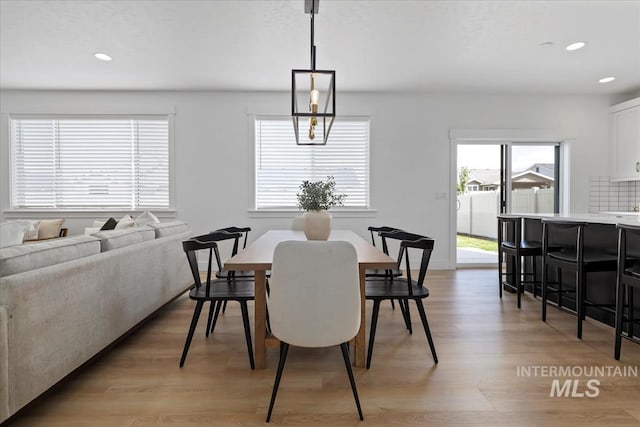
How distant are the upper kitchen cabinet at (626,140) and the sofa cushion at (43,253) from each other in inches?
250

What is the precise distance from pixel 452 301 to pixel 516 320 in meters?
0.66

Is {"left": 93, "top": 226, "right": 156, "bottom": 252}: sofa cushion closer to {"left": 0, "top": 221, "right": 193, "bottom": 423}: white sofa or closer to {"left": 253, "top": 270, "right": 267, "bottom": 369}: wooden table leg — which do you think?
{"left": 0, "top": 221, "right": 193, "bottom": 423}: white sofa

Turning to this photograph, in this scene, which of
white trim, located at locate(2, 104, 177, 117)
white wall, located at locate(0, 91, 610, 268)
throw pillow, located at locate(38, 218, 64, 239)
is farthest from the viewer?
white wall, located at locate(0, 91, 610, 268)

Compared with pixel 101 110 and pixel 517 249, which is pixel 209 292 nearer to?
pixel 517 249

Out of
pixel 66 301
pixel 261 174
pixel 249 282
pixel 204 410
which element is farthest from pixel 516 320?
pixel 261 174

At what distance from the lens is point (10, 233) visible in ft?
→ 7.99

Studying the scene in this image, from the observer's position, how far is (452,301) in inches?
141

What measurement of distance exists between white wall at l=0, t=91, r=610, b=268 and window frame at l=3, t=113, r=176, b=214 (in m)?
0.07

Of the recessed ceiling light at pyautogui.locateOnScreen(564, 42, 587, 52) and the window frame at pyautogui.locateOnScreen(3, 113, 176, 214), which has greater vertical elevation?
the recessed ceiling light at pyautogui.locateOnScreen(564, 42, 587, 52)

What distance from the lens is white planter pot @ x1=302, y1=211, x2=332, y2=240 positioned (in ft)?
8.46

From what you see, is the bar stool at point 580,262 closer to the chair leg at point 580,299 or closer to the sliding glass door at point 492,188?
the chair leg at point 580,299

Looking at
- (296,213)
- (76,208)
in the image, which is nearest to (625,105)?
(296,213)

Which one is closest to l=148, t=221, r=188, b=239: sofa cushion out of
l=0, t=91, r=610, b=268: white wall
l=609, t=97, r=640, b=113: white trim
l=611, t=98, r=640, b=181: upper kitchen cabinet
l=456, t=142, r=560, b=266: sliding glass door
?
l=0, t=91, r=610, b=268: white wall

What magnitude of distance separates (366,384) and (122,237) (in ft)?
6.33
